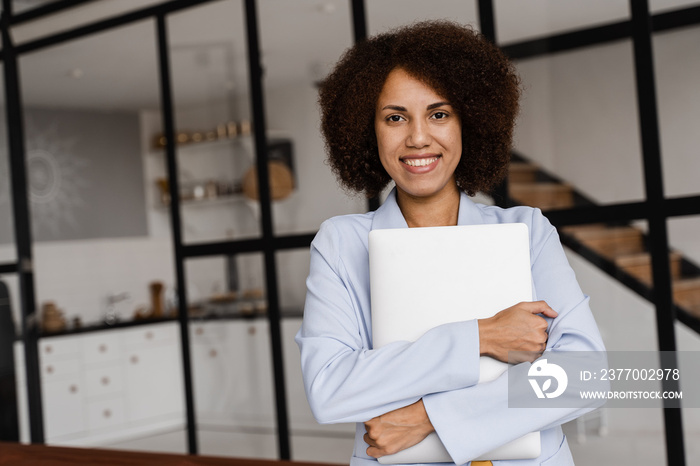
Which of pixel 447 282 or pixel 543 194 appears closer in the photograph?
pixel 447 282

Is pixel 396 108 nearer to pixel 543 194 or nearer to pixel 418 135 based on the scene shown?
pixel 418 135

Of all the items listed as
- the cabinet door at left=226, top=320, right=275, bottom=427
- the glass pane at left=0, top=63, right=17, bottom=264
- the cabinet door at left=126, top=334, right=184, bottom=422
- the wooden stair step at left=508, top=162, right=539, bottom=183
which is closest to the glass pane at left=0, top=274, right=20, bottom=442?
the glass pane at left=0, top=63, right=17, bottom=264

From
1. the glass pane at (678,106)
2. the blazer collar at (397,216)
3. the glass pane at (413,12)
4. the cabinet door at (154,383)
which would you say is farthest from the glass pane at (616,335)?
the cabinet door at (154,383)

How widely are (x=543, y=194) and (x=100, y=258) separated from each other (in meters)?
5.02

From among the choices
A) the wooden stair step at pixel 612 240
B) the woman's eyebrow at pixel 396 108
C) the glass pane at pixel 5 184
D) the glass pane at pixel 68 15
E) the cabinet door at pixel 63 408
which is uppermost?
the glass pane at pixel 68 15

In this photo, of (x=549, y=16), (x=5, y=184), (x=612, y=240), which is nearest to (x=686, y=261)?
(x=612, y=240)

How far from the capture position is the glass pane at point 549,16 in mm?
2594

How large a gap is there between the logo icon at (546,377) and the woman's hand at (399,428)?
18cm

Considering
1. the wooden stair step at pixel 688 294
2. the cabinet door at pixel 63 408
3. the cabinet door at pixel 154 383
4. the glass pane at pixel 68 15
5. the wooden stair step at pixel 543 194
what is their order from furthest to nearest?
the cabinet door at pixel 154 383, the cabinet door at pixel 63 408, the glass pane at pixel 68 15, the wooden stair step at pixel 543 194, the wooden stair step at pixel 688 294

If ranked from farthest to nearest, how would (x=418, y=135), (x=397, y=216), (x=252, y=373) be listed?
(x=252, y=373) < (x=397, y=216) < (x=418, y=135)

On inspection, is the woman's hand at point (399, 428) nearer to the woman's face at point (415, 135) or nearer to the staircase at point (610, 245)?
the woman's face at point (415, 135)

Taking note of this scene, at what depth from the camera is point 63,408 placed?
18.2 feet

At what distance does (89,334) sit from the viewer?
19.5 ft

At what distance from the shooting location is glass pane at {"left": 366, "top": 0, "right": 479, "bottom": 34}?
284 centimetres
